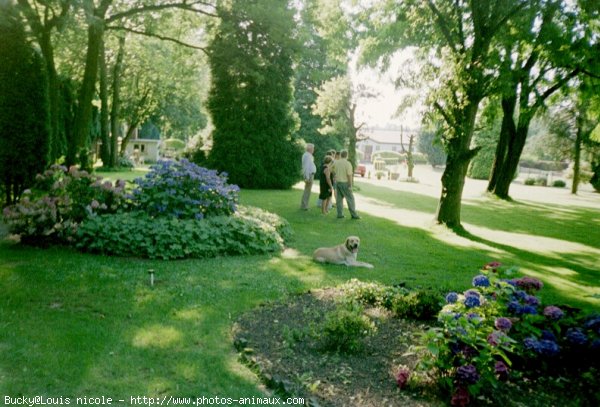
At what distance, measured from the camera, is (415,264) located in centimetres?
899

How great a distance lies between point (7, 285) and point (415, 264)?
6846mm

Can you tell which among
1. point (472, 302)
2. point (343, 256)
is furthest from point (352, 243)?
point (472, 302)

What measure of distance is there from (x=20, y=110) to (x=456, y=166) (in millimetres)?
11418

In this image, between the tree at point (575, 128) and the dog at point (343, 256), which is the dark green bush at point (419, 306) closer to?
the dog at point (343, 256)

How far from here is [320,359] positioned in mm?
4473

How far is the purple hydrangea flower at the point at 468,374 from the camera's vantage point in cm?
371

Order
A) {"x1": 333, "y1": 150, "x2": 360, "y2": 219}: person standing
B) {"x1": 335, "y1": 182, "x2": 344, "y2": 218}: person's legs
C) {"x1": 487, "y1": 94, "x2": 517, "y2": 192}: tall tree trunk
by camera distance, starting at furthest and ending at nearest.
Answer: {"x1": 487, "y1": 94, "x2": 517, "y2": 192}: tall tree trunk
{"x1": 335, "y1": 182, "x2": 344, "y2": 218}: person's legs
{"x1": 333, "y1": 150, "x2": 360, "y2": 219}: person standing

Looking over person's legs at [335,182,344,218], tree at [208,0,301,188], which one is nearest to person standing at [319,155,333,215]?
person's legs at [335,182,344,218]

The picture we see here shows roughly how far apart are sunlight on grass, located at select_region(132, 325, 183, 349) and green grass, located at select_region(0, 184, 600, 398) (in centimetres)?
1

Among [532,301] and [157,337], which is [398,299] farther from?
[157,337]

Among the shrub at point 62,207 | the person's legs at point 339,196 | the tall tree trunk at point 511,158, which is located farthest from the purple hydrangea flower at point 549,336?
the tall tree trunk at point 511,158

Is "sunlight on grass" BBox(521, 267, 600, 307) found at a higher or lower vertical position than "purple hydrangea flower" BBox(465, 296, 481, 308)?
lower

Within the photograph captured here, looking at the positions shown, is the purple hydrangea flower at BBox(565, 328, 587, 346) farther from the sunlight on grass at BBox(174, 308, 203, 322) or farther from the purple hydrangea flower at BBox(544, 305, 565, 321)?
the sunlight on grass at BBox(174, 308, 203, 322)

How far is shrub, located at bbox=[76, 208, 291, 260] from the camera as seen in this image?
8.16 meters
